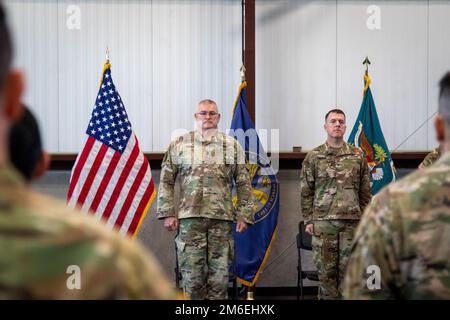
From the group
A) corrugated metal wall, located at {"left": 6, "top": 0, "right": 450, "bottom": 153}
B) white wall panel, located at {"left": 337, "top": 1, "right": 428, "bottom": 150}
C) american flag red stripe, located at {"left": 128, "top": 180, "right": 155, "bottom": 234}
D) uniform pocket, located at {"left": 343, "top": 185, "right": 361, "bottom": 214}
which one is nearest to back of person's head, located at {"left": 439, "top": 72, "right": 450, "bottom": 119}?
uniform pocket, located at {"left": 343, "top": 185, "right": 361, "bottom": 214}

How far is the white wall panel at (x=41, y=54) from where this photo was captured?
7199mm

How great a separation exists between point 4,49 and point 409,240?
1056 mm

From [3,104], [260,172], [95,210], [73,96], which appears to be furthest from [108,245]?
[73,96]

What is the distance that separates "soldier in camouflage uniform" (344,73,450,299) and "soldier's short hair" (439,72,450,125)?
0.18 ft

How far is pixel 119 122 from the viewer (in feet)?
20.2

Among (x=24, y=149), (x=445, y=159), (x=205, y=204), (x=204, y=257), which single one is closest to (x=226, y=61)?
(x=205, y=204)

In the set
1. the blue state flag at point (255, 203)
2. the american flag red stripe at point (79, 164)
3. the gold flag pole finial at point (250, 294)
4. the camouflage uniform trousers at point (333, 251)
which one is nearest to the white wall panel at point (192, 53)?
the blue state flag at point (255, 203)

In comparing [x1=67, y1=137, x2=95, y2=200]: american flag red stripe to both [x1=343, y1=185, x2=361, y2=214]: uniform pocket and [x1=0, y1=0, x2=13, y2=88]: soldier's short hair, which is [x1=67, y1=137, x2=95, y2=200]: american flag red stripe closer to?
[x1=343, y1=185, x2=361, y2=214]: uniform pocket

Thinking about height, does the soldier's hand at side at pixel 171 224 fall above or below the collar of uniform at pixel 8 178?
below

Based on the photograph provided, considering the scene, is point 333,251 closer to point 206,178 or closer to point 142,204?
point 206,178

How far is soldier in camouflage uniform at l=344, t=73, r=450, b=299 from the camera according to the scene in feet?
5.53

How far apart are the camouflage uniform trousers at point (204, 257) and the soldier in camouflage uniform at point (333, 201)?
897 millimetres

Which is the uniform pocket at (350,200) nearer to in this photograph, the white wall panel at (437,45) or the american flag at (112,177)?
the american flag at (112,177)

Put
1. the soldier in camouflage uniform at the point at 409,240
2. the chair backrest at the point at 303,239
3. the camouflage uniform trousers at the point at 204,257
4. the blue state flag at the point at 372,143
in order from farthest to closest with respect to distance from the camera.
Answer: the blue state flag at the point at 372,143, the chair backrest at the point at 303,239, the camouflage uniform trousers at the point at 204,257, the soldier in camouflage uniform at the point at 409,240
